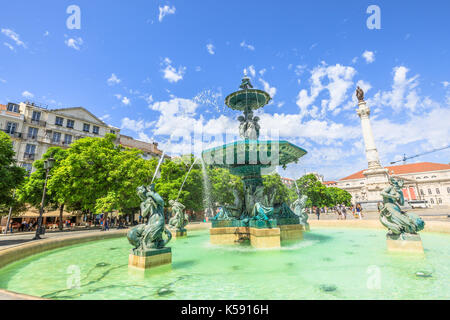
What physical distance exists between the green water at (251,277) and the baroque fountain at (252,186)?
6.55 ft

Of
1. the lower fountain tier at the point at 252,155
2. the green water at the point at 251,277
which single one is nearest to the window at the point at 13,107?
the green water at the point at 251,277

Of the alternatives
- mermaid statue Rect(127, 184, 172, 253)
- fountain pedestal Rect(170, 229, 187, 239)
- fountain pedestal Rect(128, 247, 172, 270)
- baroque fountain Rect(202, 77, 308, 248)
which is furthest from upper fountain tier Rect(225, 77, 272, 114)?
fountain pedestal Rect(128, 247, 172, 270)

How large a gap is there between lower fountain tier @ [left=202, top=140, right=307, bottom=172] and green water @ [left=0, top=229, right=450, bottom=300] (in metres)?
4.41

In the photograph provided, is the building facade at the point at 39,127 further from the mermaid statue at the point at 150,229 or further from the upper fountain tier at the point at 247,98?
the mermaid statue at the point at 150,229

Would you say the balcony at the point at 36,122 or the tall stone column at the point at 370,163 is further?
the tall stone column at the point at 370,163

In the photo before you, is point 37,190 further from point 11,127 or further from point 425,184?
point 425,184

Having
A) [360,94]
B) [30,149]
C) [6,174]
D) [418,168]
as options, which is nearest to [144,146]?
[30,149]

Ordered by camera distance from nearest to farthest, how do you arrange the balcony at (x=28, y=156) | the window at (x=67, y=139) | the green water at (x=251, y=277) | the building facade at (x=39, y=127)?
the green water at (x=251, y=277) → the building facade at (x=39, y=127) → the balcony at (x=28, y=156) → the window at (x=67, y=139)

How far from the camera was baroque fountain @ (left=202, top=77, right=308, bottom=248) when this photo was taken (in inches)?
371

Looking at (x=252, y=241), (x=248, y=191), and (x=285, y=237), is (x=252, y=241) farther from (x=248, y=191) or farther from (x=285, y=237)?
(x=248, y=191)

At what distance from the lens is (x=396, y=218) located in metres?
7.19

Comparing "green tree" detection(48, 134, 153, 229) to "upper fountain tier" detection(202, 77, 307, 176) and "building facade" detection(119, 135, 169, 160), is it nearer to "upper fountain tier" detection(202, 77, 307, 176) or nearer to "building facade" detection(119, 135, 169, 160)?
"upper fountain tier" detection(202, 77, 307, 176)

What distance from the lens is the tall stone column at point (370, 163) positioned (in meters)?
41.8
